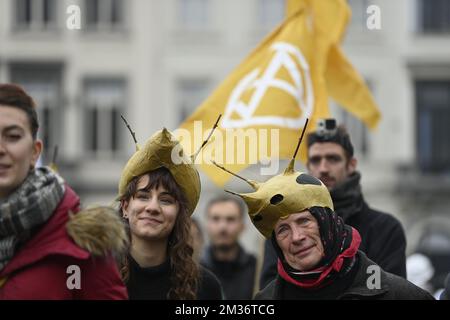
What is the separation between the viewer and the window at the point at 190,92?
27.1m

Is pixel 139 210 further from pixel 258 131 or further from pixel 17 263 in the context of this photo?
pixel 258 131

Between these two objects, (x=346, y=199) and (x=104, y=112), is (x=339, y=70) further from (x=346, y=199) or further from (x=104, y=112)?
(x=104, y=112)

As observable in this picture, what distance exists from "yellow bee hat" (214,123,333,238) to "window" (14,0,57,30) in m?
22.9

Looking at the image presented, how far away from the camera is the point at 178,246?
5.29 metres

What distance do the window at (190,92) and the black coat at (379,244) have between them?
69.1 feet

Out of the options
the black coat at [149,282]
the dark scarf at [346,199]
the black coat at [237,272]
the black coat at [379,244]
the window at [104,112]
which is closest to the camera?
the black coat at [149,282]

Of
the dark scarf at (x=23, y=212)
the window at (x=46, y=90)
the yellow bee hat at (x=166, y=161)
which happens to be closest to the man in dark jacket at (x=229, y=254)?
the yellow bee hat at (x=166, y=161)

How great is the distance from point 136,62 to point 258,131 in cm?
2003

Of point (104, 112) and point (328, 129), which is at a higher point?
point (328, 129)

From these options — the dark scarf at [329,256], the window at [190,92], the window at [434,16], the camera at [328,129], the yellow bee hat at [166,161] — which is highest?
the window at [434,16]

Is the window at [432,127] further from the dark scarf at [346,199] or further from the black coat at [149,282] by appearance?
the black coat at [149,282]

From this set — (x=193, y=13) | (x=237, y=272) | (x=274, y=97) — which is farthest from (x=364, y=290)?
(x=193, y=13)

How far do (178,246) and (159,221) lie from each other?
0.18m

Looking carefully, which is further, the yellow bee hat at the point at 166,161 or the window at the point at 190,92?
the window at the point at 190,92
